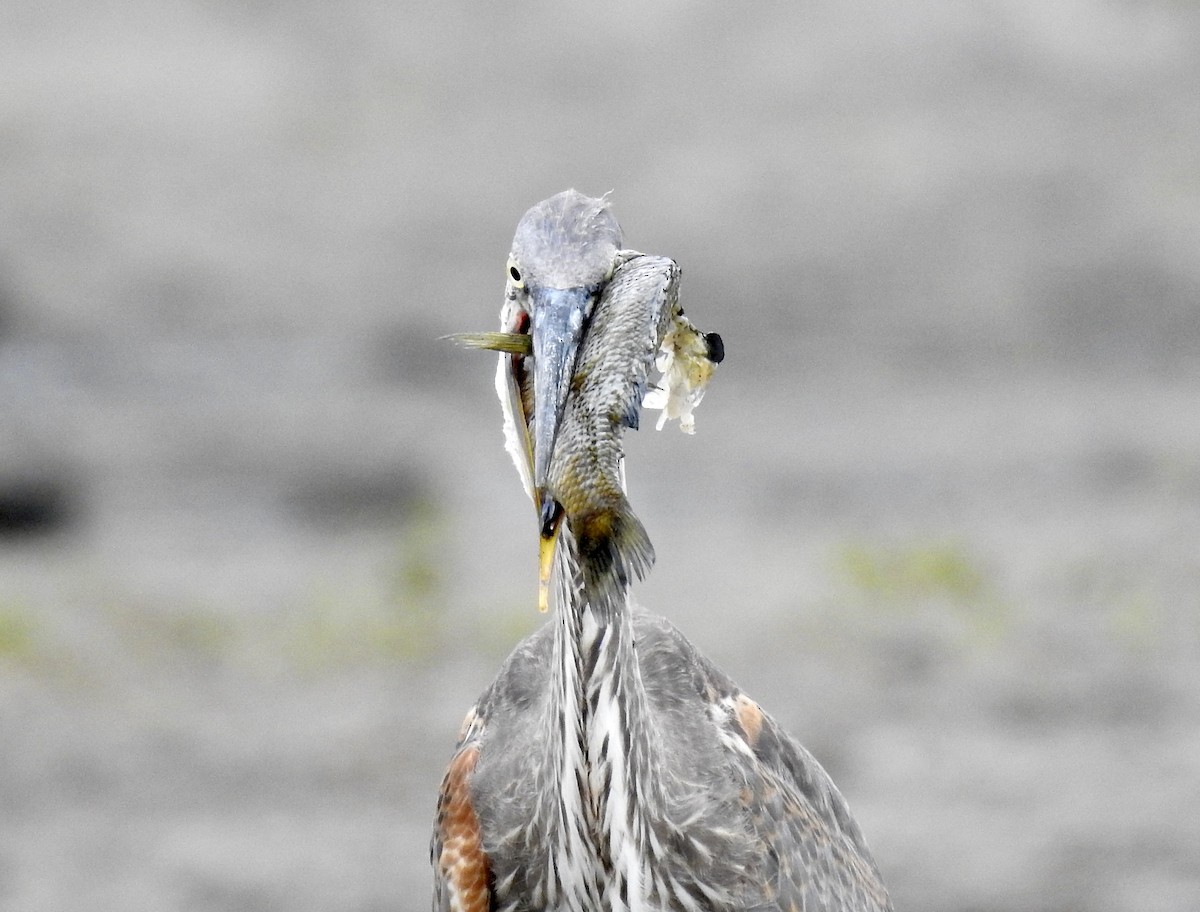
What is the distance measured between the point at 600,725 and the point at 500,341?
98cm

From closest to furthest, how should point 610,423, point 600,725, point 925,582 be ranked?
point 610,423 < point 600,725 < point 925,582

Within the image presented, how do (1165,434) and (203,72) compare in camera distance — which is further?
(203,72)

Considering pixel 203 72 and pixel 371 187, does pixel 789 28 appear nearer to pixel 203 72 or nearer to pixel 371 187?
pixel 371 187

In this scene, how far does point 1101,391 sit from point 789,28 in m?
3.92

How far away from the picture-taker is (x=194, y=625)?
10.1 metres

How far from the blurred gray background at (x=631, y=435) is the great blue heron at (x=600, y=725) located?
3.51 metres

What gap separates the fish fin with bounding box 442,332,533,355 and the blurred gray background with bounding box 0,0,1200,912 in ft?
15.6

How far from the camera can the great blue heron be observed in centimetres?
357

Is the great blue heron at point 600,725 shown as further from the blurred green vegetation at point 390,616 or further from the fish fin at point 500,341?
the blurred green vegetation at point 390,616

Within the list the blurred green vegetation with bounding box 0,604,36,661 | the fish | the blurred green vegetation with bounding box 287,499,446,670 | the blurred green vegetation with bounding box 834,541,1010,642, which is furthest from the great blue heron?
the blurred green vegetation with bounding box 0,604,36,661

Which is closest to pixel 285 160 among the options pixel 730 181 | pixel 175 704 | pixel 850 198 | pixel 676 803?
pixel 730 181

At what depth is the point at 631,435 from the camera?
35.5ft

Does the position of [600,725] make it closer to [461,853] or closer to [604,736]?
[604,736]

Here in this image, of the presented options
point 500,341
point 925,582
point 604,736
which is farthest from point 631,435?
point 500,341
